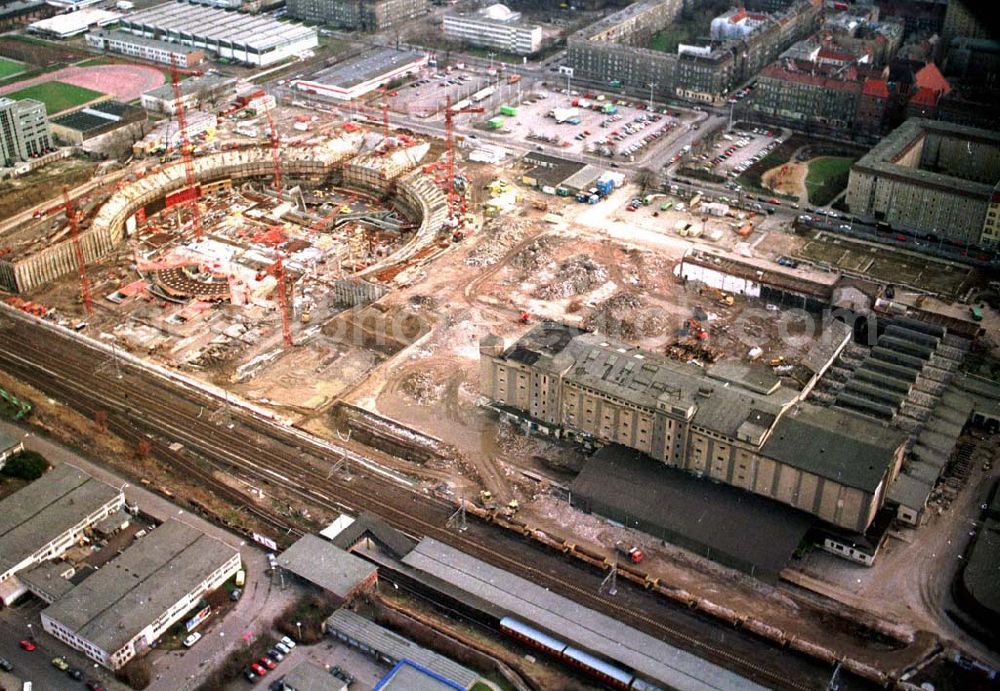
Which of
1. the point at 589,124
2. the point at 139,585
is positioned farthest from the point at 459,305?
the point at 589,124

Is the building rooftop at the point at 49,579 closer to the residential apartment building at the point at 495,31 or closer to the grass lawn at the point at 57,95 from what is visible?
the grass lawn at the point at 57,95

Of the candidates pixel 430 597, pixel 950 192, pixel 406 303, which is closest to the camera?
pixel 430 597

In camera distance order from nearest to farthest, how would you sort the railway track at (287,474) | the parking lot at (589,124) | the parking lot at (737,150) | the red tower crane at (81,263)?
the railway track at (287,474), the red tower crane at (81,263), the parking lot at (737,150), the parking lot at (589,124)

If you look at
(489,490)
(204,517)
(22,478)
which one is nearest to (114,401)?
(22,478)

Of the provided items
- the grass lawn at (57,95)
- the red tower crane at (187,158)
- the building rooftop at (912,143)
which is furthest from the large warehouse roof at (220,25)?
the building rooftop at (912,143)

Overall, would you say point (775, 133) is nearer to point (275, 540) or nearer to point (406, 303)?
point (406, 303)

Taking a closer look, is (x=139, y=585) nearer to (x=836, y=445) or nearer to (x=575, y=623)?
(x=575, y=623)
